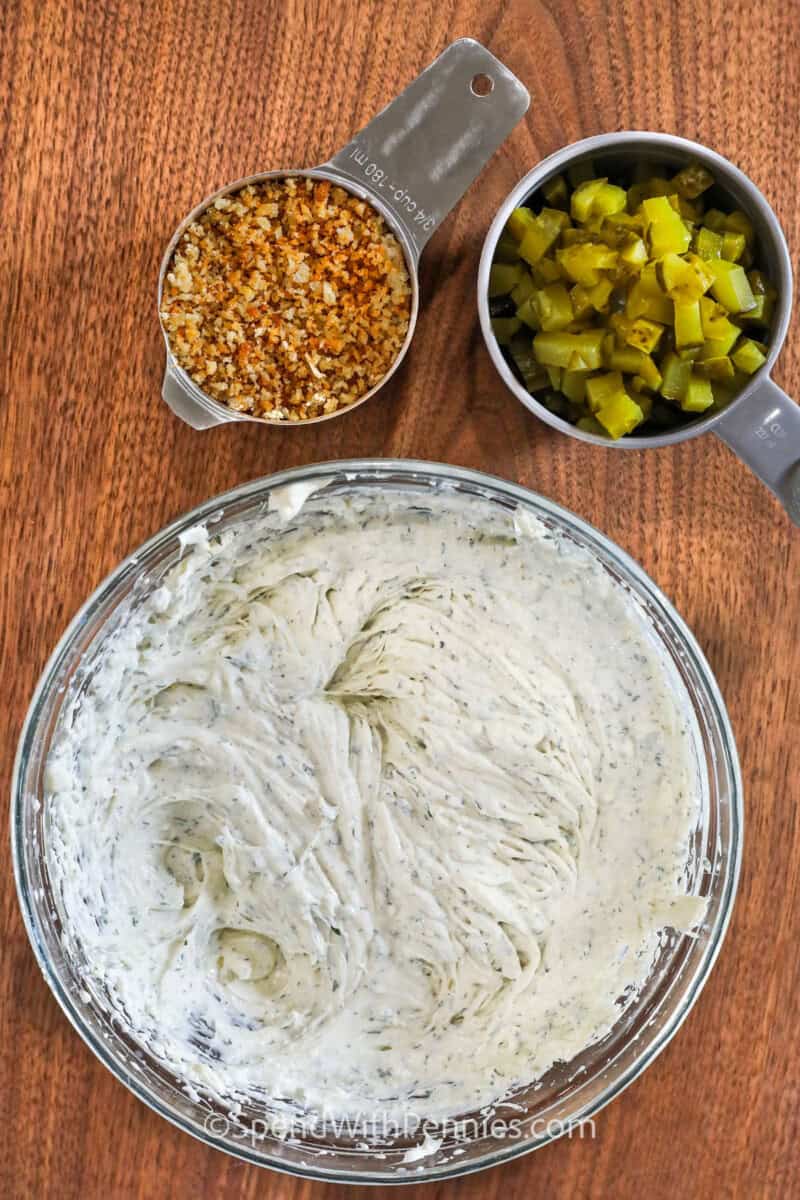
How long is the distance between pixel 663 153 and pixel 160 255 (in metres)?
0.50

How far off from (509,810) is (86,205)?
29.5 inches

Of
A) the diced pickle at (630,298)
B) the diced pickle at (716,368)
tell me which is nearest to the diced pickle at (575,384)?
the diced pickle at (630,298)

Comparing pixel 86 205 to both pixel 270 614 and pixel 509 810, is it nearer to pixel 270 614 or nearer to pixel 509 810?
pixel 270 614

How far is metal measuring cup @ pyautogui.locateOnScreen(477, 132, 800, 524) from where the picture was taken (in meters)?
0.87

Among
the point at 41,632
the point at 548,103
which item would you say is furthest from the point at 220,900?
the point at 548,103

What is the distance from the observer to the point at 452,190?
92cm

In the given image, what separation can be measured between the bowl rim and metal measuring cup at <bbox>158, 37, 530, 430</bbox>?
67 mm

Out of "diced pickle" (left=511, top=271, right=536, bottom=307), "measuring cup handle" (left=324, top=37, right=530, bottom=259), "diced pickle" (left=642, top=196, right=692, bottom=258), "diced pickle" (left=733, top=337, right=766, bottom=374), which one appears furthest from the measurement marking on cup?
"diced pickle" (left=733, top=337, right=766, bottom=374)

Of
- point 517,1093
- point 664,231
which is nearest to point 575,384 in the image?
point 664,231

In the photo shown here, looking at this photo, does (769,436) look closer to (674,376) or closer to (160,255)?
(674,376)

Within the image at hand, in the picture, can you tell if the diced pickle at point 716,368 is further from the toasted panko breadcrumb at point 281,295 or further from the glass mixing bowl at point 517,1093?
the toasted panko breadcrumb at point 281,295

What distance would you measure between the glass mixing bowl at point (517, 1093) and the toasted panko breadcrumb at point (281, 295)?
9 cm

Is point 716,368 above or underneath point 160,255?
underneath

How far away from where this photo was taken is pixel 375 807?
993mm
